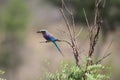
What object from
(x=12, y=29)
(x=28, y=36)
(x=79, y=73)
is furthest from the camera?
(x=28, y=36)

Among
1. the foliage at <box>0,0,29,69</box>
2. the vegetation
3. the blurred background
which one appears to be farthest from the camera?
the foliage at <box>0,0,29,69</box>

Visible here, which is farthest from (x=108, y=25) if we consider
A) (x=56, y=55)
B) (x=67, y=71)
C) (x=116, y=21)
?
(x=67, y=71)

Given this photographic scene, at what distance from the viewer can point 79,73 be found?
4.57 metres

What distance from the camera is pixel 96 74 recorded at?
181 inches

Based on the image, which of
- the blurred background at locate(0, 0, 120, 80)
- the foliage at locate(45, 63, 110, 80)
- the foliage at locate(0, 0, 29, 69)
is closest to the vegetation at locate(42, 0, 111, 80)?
the foliage at locate(45, 63, 110, 80)

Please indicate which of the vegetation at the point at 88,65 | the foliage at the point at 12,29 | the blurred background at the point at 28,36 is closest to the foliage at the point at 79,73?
the vegetation at the point at 88,65

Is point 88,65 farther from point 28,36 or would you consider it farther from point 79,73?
point 28,36

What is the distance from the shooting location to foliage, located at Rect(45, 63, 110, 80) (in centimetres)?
451

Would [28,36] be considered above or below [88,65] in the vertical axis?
below

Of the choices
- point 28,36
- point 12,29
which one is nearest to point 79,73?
point 12,29

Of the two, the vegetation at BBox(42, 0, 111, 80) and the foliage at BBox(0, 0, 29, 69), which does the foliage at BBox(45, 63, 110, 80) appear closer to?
the vegetation at BBox(42, 0, 111, 80)

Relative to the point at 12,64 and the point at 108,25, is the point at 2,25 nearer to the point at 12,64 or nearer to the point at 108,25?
the point at 12,64

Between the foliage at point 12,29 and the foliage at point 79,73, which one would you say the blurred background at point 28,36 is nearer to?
the foliage at point 12,29

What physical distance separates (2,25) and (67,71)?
26.3 metres
